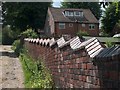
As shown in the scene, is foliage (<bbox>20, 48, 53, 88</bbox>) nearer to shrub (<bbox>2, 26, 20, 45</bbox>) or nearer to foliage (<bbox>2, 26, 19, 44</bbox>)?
shrub (<bbox>2, 26, 20, 45</bbox>)

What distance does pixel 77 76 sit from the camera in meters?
5.16

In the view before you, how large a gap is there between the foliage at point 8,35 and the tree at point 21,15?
11.1ft

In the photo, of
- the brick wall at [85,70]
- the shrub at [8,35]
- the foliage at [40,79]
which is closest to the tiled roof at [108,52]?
the brick wall at [85,70]

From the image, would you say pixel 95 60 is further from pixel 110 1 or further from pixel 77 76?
pixel 77 76

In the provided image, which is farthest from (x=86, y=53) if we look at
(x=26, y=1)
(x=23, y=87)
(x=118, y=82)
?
(x=26, y=1)

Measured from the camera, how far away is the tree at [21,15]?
171 feet

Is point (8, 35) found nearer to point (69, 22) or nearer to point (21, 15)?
point (21, 15)

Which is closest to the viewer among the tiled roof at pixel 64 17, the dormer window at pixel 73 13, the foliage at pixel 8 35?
the tiled roof at pixel 64 17

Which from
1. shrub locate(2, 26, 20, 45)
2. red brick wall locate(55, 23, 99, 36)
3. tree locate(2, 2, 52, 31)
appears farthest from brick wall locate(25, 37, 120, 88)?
shrub locate(2, 26, 20, 45)

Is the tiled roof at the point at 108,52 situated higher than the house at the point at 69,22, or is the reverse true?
the house at the point at 69,22

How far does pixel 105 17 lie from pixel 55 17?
10761 mm

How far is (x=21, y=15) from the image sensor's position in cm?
5216

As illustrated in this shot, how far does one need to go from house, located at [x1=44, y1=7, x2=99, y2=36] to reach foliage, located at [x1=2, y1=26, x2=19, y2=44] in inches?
241

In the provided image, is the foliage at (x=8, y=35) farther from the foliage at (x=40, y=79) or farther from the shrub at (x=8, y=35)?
the foliage at (x=40, y=79)
